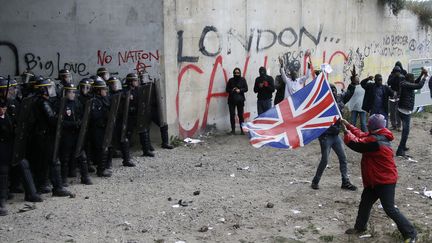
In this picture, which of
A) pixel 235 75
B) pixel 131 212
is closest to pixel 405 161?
pixel 235 75

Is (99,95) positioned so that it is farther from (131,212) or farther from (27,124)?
(131,212)

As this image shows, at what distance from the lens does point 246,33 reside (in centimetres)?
1348

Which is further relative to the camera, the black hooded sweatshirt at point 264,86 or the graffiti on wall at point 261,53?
the black hooded sweatshirt at point 264,86

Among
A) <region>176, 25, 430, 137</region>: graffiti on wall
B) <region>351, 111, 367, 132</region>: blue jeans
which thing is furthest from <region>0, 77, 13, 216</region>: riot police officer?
<region>351, 111, 367, 132</region>: blue jeans

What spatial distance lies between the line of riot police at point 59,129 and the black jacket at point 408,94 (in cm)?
523

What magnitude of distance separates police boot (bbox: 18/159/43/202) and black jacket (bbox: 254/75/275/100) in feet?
21.6

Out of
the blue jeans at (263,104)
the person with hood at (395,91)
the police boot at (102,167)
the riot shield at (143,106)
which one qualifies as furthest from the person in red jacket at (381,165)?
the person with hood at (395,91)

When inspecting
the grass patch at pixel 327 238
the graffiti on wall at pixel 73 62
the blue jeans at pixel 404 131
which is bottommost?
the grass patch at pixel 327 238

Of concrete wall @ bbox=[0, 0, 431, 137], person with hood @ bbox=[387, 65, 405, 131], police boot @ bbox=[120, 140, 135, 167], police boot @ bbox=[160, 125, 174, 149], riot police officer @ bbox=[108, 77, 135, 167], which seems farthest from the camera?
person with hood @ bbox=[387, 65, 405, 131]

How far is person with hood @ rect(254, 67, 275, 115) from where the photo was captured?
13.1m

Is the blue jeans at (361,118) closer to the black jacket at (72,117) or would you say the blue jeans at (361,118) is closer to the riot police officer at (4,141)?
the black jacket at (72,117)

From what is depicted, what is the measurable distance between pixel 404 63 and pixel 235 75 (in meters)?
9.17

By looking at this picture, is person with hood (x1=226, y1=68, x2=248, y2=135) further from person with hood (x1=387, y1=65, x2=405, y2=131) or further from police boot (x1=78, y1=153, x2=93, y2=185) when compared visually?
police boot (x1=78, y1=153, x2=93, y2=185)

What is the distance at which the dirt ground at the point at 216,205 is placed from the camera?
6785 millimetres
